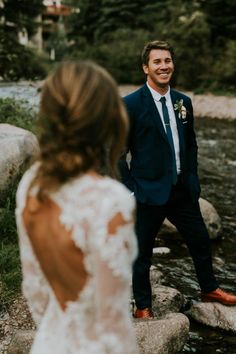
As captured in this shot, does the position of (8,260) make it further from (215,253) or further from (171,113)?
(215,253)

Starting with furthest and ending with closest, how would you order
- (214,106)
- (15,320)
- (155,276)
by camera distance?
(214,106) < (155,276) < (15,320)

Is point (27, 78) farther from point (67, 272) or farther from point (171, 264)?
point (67, 272)

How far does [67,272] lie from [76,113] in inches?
17.0

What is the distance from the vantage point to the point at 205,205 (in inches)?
281

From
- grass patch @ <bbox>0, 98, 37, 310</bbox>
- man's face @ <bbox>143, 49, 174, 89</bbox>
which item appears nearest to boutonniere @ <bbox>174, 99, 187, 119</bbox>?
man's face @ <bbox>143, 49, 174, 89</bbox>

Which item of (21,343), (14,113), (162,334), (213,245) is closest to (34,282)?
(21,343)

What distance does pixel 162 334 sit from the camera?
383 cm

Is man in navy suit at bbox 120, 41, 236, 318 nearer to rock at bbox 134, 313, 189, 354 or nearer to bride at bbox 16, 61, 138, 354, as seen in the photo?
rock at bbox 134, 313, 189, 354

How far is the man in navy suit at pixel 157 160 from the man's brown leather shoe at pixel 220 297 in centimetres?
63

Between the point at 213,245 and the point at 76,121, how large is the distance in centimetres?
553

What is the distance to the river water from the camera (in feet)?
14.4

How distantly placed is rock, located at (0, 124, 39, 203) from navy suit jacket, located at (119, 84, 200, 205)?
6.06ft

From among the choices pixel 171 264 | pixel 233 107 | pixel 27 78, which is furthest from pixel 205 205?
pixel 233 107

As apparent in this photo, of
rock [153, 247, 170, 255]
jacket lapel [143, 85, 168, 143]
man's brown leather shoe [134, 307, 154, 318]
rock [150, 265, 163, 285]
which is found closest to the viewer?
Answer: jacket lapel [143, 85, 168, 143]
